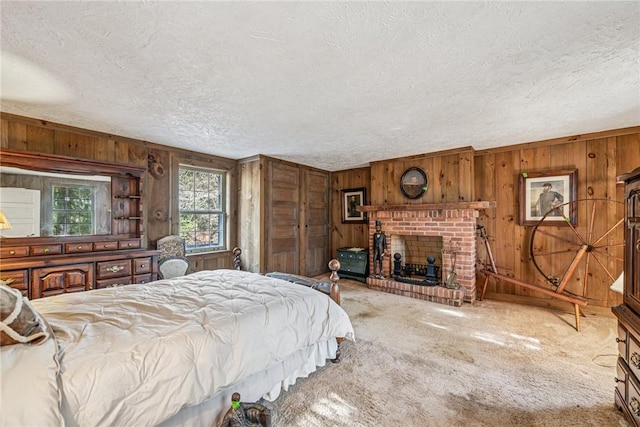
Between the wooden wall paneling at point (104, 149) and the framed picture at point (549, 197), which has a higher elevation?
the wooden wall paneling at point (104, 149)

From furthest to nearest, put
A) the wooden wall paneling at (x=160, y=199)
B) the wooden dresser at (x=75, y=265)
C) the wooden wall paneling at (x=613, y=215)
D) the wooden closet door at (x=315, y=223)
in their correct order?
the wooden closet door at (x=315, y=223) < the wooden wall paneling at (x=160, y=199) < the wooden wall paneling at (x=613, y=215) < the wooden dresser at (x=75, y=265)

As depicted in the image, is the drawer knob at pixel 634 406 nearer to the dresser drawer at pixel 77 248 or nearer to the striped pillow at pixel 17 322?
the striped pillow at pixel 17 322

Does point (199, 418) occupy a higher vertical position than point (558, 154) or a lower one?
lower

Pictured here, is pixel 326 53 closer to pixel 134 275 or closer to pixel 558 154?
pixel 134 275

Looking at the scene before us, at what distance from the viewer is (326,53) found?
170 centimetres

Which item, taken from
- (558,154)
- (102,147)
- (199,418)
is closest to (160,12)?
(199,418)

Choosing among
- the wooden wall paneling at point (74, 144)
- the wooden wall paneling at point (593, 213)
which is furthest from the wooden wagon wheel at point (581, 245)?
the wooden wall paneling at point (74, 144)

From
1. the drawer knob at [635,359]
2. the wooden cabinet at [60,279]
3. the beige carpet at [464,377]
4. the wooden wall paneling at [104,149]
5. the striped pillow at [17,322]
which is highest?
the wooden wall paneling at [104,149]

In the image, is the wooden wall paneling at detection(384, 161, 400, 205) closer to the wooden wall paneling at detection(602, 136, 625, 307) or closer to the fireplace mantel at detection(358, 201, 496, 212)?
the fireplace mantel at detection(358, 201, 496, 212)

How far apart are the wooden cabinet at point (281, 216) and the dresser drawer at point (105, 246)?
1.89 metres

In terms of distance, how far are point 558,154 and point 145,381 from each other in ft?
16.7

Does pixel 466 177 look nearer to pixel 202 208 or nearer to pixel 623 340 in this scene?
pixel 623 340

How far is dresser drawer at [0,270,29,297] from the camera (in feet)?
8.00

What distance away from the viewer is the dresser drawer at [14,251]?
2.56 m
